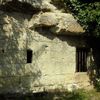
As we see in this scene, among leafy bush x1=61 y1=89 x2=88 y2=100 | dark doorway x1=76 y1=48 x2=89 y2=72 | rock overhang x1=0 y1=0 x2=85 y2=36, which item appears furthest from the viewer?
dark doorway x1=76 y1=48 x2=89 y2=72

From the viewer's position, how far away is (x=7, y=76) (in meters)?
11.1

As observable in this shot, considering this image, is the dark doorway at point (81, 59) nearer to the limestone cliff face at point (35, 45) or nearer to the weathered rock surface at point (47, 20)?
the limestone cliff face at point (35, 45)

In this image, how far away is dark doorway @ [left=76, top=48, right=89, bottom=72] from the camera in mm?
13461

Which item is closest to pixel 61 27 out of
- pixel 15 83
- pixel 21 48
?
pixel 21 48

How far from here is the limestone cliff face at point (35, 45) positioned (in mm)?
11141

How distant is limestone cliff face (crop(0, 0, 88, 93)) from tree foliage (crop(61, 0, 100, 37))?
29 centimetres

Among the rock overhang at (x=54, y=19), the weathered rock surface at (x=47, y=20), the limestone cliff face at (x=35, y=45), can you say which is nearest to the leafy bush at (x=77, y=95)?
the limestone cliff face at (x=35, y=45)

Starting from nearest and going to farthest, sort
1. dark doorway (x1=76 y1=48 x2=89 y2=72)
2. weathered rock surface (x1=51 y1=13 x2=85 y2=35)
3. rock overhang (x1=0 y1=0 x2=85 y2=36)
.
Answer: rock overhang (x1=0 y1=0 x2=85 y2=36) → weathered rock surface (x1=51 y1=13 x2=85 y2=35) → dark doorway (x1=76 y1=48 x2=89 y2=72)

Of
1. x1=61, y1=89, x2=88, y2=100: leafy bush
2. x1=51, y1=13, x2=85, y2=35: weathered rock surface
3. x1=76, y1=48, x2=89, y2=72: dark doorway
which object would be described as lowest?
x1=61, y1=89, x2=88, y2=100: leafy bush

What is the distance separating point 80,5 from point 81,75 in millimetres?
3141

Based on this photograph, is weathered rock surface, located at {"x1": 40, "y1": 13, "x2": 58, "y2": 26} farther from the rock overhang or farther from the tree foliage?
the tree foliage

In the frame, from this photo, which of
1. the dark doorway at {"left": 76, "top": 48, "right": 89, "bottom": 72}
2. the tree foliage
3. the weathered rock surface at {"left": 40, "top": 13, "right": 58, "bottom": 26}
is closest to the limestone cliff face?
the weathered rock surface at {"left": 40, "top": 13, "right": 58, "bottom": 26}

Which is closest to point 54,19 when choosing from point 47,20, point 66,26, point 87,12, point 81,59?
point 47,20

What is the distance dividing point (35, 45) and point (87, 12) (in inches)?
101
